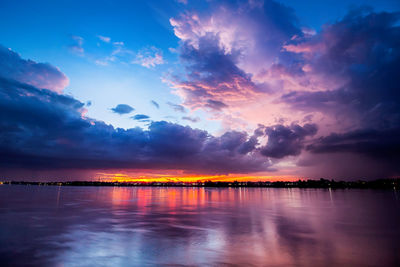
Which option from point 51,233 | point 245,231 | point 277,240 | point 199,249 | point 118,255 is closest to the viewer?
point 118,255

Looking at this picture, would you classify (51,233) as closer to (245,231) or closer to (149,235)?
(149,235)

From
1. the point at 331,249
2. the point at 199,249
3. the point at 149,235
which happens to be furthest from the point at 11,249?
the point at 331,249

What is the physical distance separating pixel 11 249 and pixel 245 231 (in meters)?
16.4

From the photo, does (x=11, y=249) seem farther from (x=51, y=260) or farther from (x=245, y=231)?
(x=245, y=231)

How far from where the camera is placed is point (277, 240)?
17.5 m

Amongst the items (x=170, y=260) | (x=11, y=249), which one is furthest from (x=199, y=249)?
(x=11, y=249)

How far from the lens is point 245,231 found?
21000mm

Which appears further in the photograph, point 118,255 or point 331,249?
point 331,249

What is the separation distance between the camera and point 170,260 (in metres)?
12.4

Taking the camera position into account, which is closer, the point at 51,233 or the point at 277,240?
the point at 277,240

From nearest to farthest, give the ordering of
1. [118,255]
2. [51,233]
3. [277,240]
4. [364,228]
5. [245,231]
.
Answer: [118,255] < [277,240] < [51,233] < [245,231] < [364,228]

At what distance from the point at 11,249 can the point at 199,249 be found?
1084 cm

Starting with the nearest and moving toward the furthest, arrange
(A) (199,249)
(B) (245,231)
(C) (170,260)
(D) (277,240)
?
(C) (170,260)
(A) (199,249)
(D) (277,240)
(B) (245,231)

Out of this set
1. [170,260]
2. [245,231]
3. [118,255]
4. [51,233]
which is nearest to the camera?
[170,260]
